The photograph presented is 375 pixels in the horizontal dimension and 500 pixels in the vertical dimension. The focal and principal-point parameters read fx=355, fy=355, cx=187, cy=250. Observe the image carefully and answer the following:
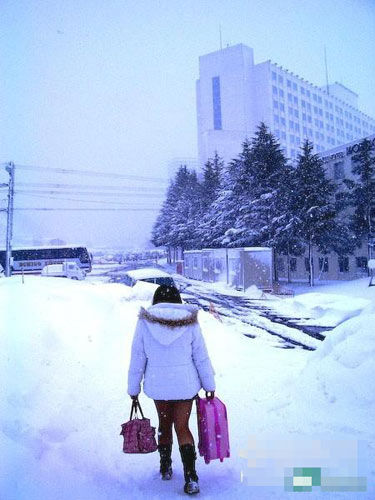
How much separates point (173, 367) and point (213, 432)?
650mm

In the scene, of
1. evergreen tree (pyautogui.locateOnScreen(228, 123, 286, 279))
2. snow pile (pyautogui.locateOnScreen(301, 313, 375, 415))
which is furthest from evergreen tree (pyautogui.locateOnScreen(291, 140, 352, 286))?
snow pile (pyautogui.locateOnScreen(301, 313, 375, 415))

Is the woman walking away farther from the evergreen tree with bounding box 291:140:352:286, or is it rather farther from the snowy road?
the evergreen tree with bounding box 291:140:352:286

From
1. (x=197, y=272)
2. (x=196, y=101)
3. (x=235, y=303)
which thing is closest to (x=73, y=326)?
(x=235, y=303)

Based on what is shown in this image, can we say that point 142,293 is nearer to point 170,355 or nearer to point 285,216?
point 170,355

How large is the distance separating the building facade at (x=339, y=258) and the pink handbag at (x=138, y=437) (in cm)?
2713

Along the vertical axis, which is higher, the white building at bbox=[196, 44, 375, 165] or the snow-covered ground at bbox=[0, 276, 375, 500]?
the white building at bbox=[196, 44, 375, 165]

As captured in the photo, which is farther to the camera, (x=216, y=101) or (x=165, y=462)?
(x=216, y=101)

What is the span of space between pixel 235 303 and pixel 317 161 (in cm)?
1353

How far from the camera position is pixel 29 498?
107 inches

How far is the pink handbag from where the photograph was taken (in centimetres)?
295

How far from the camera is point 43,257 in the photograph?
132 feet

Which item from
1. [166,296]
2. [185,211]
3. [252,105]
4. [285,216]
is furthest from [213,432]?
[252,105]

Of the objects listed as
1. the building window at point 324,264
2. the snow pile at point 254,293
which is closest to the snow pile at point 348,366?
the snow pile at point 254,293

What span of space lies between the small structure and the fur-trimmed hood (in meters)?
20.2
